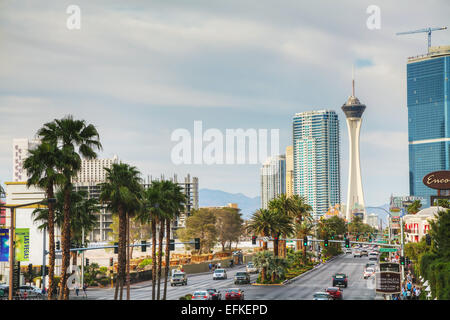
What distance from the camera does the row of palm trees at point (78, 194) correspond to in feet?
166

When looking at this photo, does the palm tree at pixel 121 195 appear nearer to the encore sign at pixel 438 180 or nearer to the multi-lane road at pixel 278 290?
the multi-lane road at pixel 278 290

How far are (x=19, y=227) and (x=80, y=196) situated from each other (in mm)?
24852

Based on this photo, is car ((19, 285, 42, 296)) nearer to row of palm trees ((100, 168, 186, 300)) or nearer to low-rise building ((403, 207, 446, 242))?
row of palm trees ((100, 168, 186, 300))

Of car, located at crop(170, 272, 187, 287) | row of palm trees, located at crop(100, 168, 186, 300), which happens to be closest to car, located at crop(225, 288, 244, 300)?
row of palm trees, located at crop(100, 168, 186, 300)

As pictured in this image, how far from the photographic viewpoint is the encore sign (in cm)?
11669

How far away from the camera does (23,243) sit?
87.1 m

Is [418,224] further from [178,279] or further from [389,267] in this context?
[389,267]

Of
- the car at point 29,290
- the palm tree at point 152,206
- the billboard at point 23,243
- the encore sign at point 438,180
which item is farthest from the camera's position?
the encore sign at point 438,180

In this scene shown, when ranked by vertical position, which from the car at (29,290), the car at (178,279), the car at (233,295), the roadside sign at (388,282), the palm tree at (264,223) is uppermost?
the palm tree at (264,223)

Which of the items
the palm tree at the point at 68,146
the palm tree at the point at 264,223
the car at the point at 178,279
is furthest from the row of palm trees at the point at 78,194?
the palm tree at the point at 264,223

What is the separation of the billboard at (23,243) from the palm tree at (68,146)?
116 feet

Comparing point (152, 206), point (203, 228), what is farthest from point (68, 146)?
point (203, 228)
